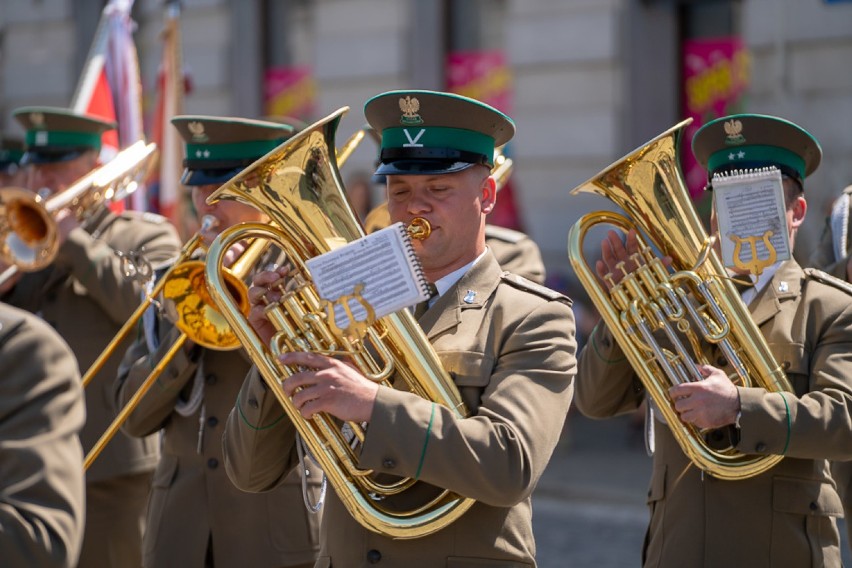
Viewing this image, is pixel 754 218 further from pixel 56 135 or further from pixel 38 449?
pixel 56 135

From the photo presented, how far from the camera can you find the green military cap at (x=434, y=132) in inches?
145

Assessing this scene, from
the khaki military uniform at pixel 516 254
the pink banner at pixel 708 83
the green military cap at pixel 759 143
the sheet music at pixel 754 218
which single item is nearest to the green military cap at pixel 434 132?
the sheet music at pixel 754 218

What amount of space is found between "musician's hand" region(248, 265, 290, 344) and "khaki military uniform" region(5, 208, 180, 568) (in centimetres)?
185

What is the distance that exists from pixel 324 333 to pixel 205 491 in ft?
4.85

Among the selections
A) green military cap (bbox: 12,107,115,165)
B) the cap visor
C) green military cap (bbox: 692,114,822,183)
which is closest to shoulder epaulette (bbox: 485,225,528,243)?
green military cap (bbox: 692,114,822,183)

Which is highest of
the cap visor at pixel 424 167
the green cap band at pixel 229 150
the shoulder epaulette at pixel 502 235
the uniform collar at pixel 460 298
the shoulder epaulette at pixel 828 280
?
the cap visor at pixel 424 167

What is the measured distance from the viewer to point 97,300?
559 cm

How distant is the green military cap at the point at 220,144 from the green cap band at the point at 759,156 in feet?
5.07

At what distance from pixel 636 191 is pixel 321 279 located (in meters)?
1.24

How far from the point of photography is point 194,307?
14.6 feet

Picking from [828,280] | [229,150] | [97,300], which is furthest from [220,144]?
[828,280]

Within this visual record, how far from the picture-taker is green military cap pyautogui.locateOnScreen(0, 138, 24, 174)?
25.4ft

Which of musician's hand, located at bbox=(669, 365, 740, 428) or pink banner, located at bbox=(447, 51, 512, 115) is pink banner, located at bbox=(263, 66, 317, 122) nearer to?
pink banner, located at bbox=(447, 51, 512, 115)

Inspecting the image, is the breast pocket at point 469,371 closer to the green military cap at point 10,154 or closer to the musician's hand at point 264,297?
the musician's hand at point 264,297
